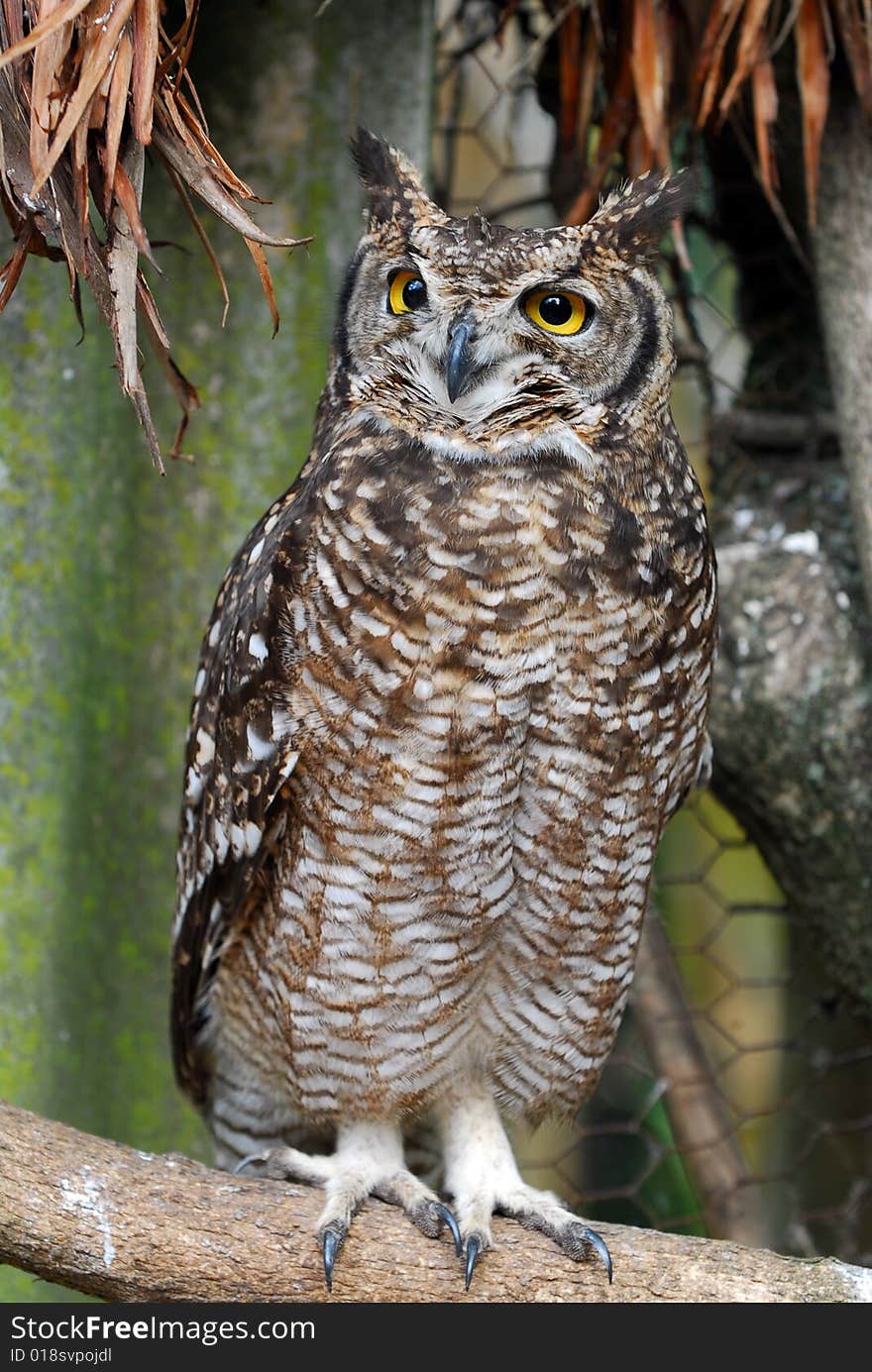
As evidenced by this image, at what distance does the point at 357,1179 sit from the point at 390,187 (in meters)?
1.19

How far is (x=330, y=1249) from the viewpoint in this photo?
5.12 ft

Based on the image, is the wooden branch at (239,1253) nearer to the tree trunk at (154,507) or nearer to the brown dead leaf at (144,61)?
the tree trunk at (154,507)

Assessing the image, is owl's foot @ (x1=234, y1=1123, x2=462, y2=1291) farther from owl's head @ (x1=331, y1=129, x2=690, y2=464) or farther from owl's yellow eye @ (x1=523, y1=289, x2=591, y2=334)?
owl's yellow eye @ (x1=523, y1=289, x2=591, y2=334)

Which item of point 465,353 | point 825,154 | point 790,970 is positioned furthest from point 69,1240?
point 790,970

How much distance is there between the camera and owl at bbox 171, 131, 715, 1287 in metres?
1.52

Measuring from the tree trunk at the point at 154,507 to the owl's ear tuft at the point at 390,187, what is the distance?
0.58 m

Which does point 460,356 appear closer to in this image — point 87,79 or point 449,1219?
point 87,79

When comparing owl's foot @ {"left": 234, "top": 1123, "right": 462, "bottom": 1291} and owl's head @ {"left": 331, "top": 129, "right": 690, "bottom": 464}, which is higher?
owl's head @ {"left": 331, "top": 129, "right": 690, "bottom": 464}

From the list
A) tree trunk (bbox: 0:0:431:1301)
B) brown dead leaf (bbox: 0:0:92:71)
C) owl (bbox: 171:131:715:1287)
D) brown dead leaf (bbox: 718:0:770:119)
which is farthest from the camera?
tree trunk (bbox: 0:0:431:1301)

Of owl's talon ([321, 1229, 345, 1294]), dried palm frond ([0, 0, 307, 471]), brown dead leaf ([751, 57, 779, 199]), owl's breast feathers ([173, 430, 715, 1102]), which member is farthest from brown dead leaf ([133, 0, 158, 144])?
owl's talon ([321, 1229, 345, 1294])

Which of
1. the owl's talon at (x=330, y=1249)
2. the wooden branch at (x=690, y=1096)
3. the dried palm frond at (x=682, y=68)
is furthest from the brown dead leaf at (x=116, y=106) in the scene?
the wooden branch at (x=690, y=1096)

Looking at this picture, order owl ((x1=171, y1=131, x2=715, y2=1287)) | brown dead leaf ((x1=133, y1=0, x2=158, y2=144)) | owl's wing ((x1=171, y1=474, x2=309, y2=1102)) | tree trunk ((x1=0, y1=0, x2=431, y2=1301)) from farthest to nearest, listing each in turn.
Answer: tree trunk ((x1=0, y1=0, x2=431, y2=1301))
owl's wing ((x1=171, y1=474, x2=309, y2=1102))
owl ((x1=171, y1=131, x2=715, y2=1287))
brown dead leaf ((x1=133, y1=0, x2=158, y2=144))

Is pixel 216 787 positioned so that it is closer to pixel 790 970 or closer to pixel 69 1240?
pixel 69 1240

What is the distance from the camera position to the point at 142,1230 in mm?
1473
